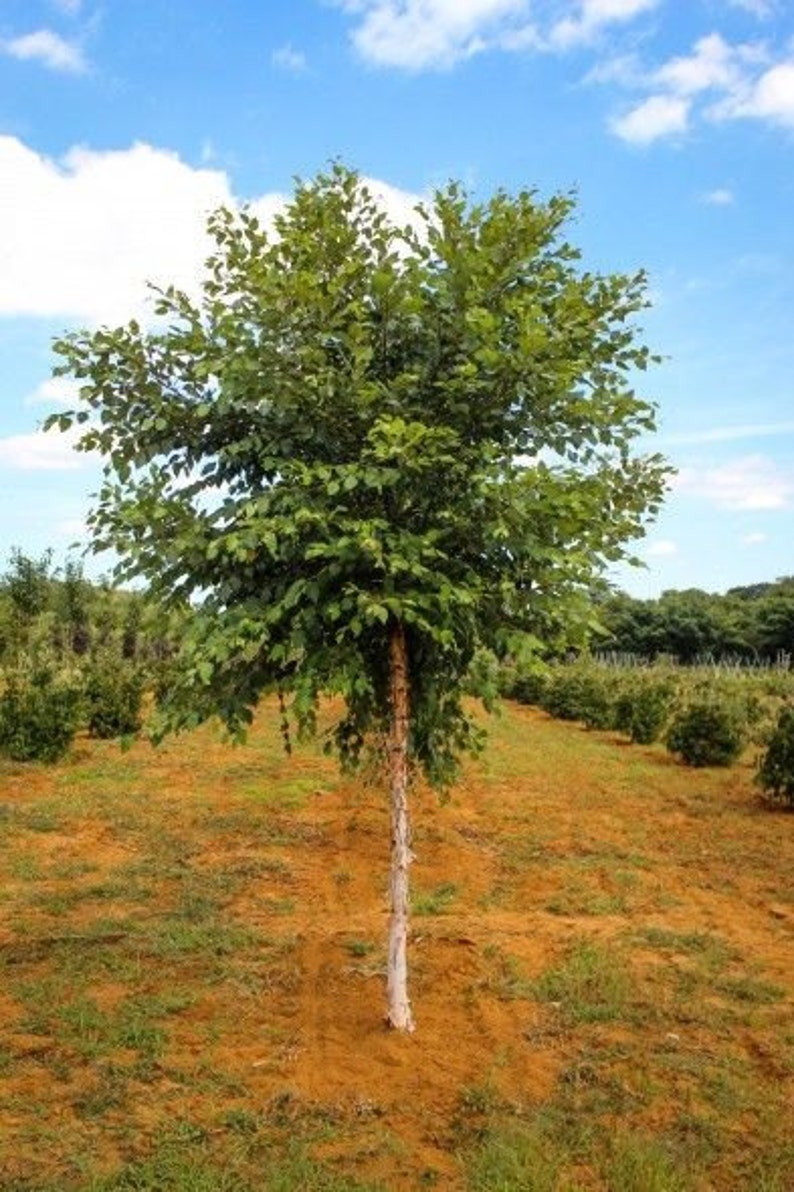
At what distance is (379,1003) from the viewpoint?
7.11 m

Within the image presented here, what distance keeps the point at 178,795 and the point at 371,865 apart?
4.80 metres

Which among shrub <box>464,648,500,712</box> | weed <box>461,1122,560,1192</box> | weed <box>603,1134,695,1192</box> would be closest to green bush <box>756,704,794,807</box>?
shrub <box>464,648,500,712</box>

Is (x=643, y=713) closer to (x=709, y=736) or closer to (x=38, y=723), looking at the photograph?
(x=709, y=736)

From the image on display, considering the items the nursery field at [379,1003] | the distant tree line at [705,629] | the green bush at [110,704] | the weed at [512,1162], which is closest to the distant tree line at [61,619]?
the green bush at [110,704]

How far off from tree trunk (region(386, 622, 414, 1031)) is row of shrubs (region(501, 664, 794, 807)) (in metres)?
6.41

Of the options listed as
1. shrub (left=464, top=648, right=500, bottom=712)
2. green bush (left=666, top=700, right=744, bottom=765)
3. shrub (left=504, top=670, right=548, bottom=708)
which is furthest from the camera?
shrub (left=504, top=670, right=548, bottom=708)

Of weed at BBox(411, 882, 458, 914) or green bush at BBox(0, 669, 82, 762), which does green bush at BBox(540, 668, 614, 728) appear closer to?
green bush at BBox(0, 669, 82, 762)

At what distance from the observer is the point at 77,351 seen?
20.0 ft

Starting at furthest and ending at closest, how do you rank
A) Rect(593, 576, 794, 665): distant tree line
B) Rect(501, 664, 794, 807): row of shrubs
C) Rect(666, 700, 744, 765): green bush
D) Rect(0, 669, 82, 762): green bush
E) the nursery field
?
1. Rect(593, 576, 794, 665): distant tree line
2. Rect(666, 700, 744, 765): green bush
3. Rect(0, 669, 82, 762): green bush
4. Rect(501, 664, 794, 807): row of shrubs
5. the nursery field

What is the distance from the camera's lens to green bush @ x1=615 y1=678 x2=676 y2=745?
23625 mm

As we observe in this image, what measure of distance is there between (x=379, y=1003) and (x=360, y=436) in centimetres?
417

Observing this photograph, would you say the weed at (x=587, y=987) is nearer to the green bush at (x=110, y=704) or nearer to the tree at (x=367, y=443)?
the tree at (x=367, y=443)

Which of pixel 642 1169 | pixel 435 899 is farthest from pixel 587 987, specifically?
pixel 435 899

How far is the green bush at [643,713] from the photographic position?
23625 millimetres
